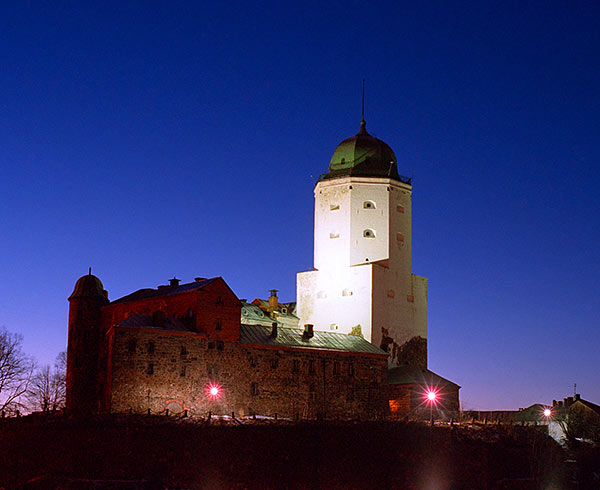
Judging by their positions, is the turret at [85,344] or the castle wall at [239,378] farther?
the turret at [85,344]

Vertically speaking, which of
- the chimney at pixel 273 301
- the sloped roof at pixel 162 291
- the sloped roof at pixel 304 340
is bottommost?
the sloped roof at pixel 304 340

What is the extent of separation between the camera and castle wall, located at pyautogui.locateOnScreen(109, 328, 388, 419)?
1826 inches

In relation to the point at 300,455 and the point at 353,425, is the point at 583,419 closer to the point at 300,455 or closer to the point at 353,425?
the point at 353,425

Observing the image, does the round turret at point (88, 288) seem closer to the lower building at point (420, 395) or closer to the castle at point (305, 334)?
the castle at point (305, 334)

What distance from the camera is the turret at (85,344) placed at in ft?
165

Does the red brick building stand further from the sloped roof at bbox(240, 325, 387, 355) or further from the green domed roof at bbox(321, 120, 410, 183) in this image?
the green domed roof at bbox(321, 120, 410, 183)

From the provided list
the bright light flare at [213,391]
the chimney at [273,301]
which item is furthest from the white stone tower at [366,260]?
the bright light flare at [213,391]

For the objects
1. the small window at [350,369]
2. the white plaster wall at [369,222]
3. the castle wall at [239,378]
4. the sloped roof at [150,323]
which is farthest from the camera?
the white plaster wall at [369,222]

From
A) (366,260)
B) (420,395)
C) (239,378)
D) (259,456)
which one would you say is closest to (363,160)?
(366,260)

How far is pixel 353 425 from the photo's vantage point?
46812 mm

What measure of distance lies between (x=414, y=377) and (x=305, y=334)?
8239 millimetres

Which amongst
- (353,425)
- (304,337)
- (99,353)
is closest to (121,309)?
(99,353)

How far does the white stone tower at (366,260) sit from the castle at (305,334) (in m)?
0.10

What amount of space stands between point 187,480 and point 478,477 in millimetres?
17046
